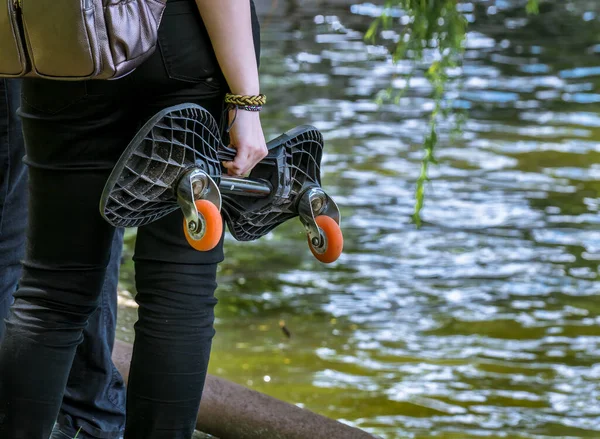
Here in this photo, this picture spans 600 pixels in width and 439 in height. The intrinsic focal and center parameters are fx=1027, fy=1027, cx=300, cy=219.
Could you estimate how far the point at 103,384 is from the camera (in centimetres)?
203

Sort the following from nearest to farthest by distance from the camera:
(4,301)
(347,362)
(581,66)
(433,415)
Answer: (4,301)
(433,415)
(347,362)
(581,66)

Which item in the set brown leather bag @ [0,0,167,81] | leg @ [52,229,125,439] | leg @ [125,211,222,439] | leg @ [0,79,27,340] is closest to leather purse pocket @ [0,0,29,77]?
brown leather bag @ [0,0,167,81]

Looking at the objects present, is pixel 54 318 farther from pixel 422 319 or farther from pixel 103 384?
pixel 422 319

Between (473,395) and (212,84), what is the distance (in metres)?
1.98

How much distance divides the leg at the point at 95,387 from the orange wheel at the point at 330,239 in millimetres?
565

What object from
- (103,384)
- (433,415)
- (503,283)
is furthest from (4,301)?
(503,283)

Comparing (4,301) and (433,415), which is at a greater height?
(4,301)

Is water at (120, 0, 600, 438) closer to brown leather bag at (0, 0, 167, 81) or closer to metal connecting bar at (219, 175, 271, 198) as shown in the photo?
metal connecting bar at (219, 175, 271, 198)

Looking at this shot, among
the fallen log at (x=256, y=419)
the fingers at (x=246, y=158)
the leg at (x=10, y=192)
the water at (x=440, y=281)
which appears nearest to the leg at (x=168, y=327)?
the fingers at (x=246, y=158)

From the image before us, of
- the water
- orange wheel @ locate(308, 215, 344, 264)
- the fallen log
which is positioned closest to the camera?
orange wheel @ locate(308, 215, 344, 264)

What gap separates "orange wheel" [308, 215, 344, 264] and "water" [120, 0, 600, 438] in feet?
4.77

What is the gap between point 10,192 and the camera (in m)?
1.93

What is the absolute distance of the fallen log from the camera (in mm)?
2203

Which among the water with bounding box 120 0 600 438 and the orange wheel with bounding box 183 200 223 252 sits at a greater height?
the orange wheel with bounding box 183 200 223 252
